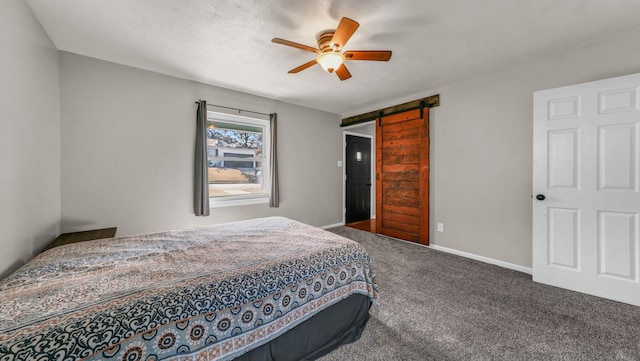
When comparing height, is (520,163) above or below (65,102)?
below

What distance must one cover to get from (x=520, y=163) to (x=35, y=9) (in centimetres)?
476

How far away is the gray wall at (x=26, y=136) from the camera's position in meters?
1.44

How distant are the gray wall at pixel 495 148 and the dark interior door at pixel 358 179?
1.96m

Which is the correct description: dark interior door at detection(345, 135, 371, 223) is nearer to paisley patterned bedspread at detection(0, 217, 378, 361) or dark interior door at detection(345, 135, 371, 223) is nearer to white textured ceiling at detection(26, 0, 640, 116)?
white textured ceiling at detection(26, 0, 640, 116)

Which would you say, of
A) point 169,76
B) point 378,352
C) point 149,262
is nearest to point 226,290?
point 149,262

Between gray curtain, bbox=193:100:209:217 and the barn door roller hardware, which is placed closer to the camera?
gray curtain, bbox=193:100:209:217

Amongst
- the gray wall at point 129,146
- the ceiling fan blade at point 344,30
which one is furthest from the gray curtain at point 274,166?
the ceiling fan blade at point 344,30

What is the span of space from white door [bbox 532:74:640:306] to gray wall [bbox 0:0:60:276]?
4.34 meters

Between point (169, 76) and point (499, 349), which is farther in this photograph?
point (169, 76)

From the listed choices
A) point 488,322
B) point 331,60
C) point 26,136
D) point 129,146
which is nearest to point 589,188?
point 488,322

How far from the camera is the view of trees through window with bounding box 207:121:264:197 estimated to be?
3.50m

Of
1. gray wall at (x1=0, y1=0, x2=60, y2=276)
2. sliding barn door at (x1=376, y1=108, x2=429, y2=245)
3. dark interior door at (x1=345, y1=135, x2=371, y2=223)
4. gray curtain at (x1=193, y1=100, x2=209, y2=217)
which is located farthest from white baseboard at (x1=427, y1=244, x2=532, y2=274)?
gray wall at (x1=0, y1=0, x2=60, y2=276)

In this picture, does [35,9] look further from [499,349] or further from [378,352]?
[499,349]

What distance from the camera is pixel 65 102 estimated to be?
2406 mm
